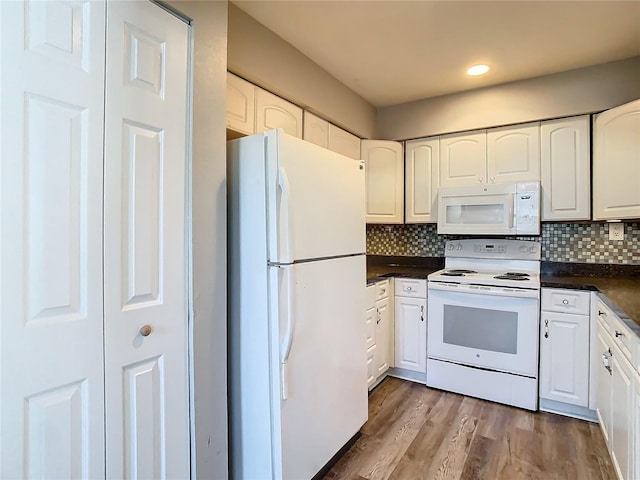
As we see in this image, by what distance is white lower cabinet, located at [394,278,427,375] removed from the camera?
286 cm

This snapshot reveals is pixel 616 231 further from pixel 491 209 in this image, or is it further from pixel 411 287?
pixel 411 287

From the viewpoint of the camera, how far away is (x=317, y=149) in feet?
5.56

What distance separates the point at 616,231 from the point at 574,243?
27 centimetres

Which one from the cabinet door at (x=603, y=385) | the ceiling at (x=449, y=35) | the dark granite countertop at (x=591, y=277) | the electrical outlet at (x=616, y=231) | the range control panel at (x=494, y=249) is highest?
the ceiling at (x=449, y=35)

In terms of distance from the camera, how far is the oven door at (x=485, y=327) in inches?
96.4

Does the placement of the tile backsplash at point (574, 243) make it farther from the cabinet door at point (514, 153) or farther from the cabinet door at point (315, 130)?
the cabinet door at point (315, 130)

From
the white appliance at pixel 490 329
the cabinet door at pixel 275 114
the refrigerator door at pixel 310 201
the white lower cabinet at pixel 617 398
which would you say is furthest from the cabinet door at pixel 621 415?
the cabinet door at pixel 275 114

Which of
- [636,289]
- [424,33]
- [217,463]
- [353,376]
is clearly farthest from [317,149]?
[636,289]

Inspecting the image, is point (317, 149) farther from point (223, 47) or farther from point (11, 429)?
point (11, 429)

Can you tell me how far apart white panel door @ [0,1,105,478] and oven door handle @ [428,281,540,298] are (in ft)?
7.59

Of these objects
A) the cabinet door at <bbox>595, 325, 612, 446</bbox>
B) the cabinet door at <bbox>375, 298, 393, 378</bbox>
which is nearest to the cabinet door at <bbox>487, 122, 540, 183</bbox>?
the cabinet door at <bbox>595, 325, 612, 446</bbox>

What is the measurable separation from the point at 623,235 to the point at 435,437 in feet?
6.71

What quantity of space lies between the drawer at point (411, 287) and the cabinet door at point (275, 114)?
146 cm

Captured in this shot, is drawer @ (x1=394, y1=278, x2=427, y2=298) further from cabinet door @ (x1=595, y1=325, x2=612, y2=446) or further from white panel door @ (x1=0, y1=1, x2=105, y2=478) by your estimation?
white panel door @ (x1=0, y1=1, x2=105, y2=478)
